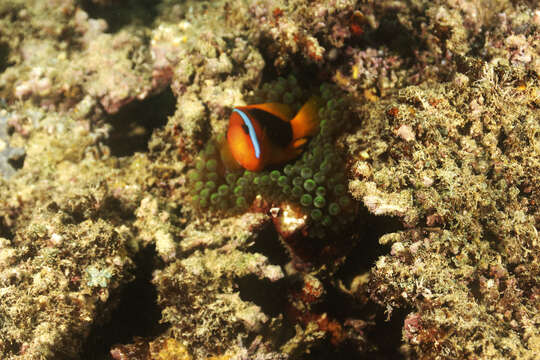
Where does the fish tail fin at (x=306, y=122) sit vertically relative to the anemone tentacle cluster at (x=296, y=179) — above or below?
above

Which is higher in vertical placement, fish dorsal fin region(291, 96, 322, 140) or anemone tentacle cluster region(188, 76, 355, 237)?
fish dorsal fin region(291, 96, 322, 140)

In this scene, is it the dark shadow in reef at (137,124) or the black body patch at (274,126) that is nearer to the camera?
the black body patch at (274,126)

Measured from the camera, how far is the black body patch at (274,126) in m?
2.56

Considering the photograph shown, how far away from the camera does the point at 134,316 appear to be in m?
2.52

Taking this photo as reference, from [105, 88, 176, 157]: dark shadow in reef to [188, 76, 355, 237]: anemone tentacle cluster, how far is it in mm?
915

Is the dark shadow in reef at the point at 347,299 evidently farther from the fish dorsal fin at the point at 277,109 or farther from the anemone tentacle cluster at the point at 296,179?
the fish dorsal fin at the point at 277,109

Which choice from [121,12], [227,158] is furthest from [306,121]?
[121,12]

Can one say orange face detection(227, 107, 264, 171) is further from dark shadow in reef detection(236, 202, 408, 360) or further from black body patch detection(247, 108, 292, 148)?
dark shadow in reef detection(236, 202, 408, 360)

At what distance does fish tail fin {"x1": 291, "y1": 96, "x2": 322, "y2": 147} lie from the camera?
2691 millimetres

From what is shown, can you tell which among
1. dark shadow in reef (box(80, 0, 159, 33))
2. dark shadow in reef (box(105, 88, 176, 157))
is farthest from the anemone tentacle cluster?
dark shadow in reef (box(80, 0, 159, 33))

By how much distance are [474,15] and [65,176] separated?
3.97 meters

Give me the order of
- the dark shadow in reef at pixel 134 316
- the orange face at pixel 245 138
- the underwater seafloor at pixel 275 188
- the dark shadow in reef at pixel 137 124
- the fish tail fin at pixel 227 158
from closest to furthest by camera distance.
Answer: the underwater seafloor at pixel 275 188 → the dark shadow in reef at pixel 134 316 → the orange face at pixel 245 138 → the fish tail fin at pixel 227 158 → the dark shadow in reef at pixel 137 124

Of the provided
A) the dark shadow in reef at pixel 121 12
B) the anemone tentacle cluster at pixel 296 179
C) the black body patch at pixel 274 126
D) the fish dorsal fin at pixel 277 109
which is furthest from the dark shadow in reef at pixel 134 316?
the dark shadow in reef at pixel 121 12

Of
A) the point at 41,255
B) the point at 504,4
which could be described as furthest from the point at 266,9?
the point at 41,255
